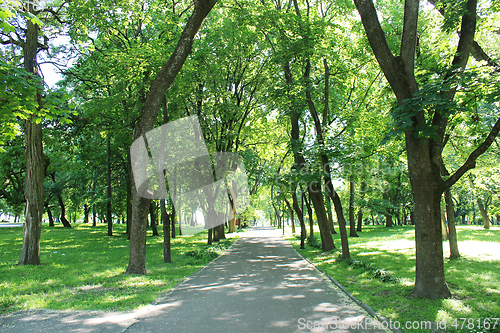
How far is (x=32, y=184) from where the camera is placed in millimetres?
10664

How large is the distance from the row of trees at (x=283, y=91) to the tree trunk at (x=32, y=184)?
0.15 feet

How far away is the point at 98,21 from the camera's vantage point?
42.0 ft

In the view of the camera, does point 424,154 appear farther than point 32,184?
No

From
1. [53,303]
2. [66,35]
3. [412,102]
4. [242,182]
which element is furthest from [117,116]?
[242,182]

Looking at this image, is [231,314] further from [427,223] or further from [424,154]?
[424,154]

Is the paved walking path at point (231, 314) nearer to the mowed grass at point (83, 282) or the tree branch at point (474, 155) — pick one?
the mowed grass at point (83, 282)

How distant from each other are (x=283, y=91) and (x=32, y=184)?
10.3 m

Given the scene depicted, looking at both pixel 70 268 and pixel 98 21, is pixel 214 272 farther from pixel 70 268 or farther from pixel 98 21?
pixel 98 21

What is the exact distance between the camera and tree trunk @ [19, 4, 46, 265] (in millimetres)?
10609

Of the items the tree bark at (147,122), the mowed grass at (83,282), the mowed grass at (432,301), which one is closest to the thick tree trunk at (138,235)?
the tree bark at (147,122)

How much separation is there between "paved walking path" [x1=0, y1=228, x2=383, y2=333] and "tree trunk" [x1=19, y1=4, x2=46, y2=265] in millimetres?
6079

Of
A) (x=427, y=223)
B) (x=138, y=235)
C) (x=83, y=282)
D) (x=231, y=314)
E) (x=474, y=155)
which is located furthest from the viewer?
(x=138, y=235)

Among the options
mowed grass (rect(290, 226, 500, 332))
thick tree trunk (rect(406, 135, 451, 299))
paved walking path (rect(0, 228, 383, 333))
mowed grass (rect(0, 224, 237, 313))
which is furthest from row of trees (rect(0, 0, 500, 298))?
paved walking path (rect(0, 228, 383, 333))

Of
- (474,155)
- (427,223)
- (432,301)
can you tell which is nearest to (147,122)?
(427,223)
